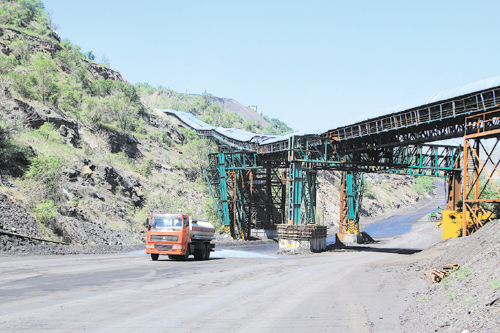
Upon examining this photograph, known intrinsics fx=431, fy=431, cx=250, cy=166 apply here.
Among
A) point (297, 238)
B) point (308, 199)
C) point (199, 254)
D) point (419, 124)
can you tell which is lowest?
point (199, 254)

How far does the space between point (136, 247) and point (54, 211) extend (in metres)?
6.84

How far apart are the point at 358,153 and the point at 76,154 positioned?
28114 mm

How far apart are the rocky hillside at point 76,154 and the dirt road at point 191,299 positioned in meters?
11.2

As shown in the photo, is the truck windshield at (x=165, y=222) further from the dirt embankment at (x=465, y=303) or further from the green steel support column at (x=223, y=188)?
the green steel support column at (x=223, y=188)

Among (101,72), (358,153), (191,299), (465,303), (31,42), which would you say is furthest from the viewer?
(101,72)

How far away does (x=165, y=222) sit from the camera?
2338 cm

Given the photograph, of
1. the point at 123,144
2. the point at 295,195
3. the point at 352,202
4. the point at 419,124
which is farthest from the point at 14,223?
the point at 352,202

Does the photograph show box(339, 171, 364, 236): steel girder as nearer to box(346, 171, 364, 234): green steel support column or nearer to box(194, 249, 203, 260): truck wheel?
box(346, 171, 364, 234): green steel support column

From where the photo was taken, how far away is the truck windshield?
23.3 m

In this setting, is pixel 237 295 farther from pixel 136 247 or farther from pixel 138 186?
pixel 138 186

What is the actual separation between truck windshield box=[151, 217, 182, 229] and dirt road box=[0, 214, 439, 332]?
367 cm

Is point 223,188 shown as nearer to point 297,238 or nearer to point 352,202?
point 352,202

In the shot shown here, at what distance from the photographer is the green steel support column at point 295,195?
3800 centimetres

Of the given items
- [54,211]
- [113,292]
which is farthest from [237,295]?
[54,211]
